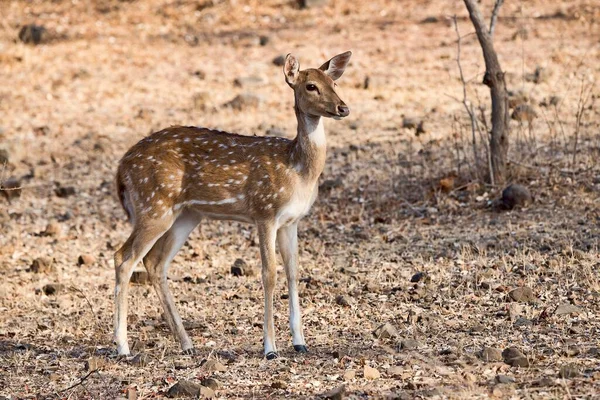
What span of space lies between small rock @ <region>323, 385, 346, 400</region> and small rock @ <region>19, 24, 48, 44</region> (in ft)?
57.1

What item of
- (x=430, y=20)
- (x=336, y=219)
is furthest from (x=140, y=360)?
(x=430, y=20)

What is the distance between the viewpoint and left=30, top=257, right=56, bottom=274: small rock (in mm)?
11070

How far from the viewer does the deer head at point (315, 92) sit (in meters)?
8.19

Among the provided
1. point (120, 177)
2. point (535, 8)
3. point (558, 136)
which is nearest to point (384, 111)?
point (558, 136)

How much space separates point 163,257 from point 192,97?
9.46 m

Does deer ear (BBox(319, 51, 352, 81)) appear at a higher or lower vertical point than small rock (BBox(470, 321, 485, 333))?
higher

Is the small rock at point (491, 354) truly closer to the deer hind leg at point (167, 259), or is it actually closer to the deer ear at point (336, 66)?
the deer hind leg at point (167, 259)


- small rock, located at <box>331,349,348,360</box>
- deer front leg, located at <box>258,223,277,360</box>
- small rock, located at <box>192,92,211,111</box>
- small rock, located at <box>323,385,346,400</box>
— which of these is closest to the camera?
small rock, located at <box>323,385,346,400</box>

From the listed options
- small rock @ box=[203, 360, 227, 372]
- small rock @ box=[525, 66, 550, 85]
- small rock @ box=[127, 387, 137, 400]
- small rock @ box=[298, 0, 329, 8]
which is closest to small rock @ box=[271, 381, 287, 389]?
small rock @ box=[203, 360, 227, 372]

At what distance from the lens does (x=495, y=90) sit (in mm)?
12328

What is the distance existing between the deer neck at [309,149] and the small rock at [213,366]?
1.65 metres

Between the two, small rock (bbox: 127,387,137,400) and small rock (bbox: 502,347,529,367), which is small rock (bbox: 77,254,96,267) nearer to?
small rock (bbox: 127,387,137,400)

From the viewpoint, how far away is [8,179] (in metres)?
14.5

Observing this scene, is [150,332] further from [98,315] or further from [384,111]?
[384,111]
